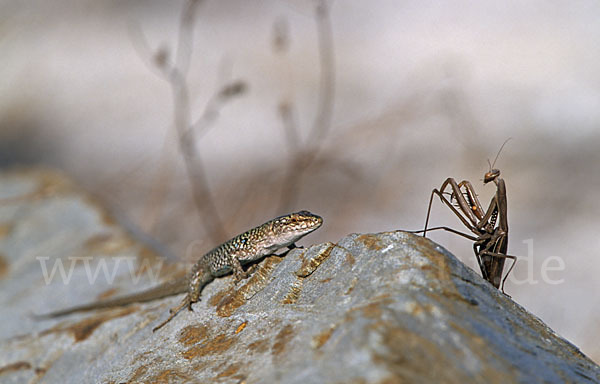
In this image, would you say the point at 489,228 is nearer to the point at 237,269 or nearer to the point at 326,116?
the point at 237,269

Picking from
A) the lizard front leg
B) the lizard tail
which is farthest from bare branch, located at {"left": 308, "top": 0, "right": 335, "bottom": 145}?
the lizard front leg

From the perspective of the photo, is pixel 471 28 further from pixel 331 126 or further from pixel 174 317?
pixel 174 317

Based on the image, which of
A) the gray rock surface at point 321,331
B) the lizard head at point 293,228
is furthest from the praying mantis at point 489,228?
the gray rock surface at point 321,331

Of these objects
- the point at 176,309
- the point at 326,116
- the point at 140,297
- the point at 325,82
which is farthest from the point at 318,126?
the point at 176,309

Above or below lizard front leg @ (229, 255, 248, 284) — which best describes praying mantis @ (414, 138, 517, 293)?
below

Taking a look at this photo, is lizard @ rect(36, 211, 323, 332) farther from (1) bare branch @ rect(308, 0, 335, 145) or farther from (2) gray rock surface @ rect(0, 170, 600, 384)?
(1) bare branch @ rect(308, 0, 335, 145)

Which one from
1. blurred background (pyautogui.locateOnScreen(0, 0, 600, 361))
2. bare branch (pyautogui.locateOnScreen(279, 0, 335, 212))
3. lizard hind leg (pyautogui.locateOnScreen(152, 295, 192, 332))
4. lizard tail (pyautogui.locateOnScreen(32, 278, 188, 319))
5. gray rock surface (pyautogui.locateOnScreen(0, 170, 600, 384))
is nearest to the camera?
gray rock surface (pyautogui.locateOnScreen(0, 170, 600, 384))
